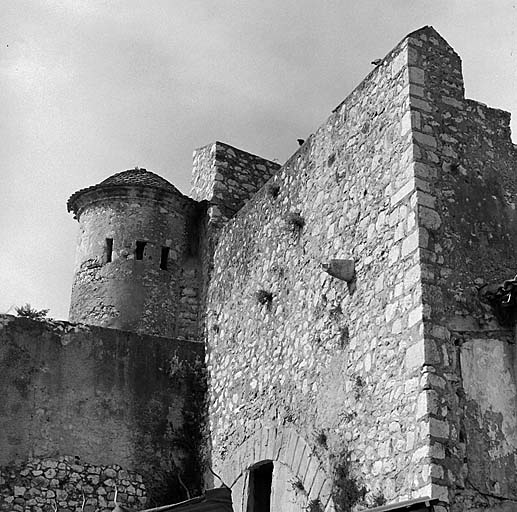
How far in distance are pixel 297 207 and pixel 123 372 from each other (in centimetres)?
310

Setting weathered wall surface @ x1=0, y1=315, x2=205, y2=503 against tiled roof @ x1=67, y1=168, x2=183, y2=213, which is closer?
weathered wall surface @ x1=0, y1=315, x2=205, y2=503

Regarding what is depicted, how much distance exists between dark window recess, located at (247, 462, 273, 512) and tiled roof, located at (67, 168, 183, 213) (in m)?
4.61

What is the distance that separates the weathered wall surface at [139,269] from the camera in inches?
485

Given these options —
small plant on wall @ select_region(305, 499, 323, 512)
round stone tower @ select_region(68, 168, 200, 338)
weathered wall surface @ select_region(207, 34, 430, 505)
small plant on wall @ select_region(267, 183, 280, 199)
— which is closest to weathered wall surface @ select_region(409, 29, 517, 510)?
weathered wall surface @ select_region(207, 34, 430, 505)

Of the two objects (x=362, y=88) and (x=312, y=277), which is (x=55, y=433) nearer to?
(x=312, y=277)

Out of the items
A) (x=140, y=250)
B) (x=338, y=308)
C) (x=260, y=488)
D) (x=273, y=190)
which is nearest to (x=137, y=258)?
(x=140, y=250)

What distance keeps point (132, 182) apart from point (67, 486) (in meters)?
4.40

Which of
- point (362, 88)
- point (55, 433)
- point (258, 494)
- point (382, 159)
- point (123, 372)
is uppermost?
point (362, 88)

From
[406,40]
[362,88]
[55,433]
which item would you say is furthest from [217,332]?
[406,40]

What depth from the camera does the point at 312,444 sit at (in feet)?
28.3

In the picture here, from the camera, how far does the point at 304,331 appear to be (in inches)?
364

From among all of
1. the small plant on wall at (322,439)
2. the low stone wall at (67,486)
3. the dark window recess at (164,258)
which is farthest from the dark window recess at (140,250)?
the small plant on wall at (322,439)

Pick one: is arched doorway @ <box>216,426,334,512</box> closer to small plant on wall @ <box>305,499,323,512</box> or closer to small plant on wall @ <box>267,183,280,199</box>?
small plant on wall @ <box>305,499,323,512</box>

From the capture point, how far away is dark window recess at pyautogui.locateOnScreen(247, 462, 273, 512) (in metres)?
9.79
